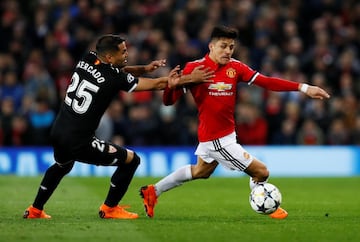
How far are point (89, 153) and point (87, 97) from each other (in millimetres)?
653

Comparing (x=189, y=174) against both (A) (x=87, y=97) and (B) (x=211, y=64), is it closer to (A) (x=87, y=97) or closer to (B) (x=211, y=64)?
(B) (x=211, y=64)

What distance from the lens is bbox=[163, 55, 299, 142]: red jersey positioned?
10.9 metres

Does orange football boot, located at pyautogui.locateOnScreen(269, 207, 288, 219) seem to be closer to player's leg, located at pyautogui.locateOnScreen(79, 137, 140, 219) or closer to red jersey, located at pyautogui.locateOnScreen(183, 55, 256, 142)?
red jersey, located at pyautogui.locateOnScreen(183, 55, 256, 142)

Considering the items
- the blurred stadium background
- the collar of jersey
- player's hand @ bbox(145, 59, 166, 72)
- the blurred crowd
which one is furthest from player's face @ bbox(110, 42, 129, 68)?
the blurred crowd

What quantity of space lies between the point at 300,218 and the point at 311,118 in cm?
980

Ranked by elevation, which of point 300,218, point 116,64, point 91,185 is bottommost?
point 91,185

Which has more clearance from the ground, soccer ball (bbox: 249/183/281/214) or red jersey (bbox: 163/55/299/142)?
red jersey (bbox: 163/55/299/142)

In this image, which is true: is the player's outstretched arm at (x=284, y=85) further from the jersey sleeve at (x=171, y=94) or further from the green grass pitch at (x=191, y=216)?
the green grass pitch at (x=191, y=216)

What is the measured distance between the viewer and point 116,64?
1081 centimetres

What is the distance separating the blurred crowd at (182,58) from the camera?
2033 centimetres

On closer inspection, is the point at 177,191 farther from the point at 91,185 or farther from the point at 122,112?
the point at 122,112

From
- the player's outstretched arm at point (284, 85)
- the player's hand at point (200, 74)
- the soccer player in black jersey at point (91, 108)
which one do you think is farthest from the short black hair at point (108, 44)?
the player's outstretched arm at point (284, 85)

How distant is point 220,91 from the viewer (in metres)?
10.9

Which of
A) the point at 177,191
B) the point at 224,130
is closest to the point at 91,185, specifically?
the point at 177,191
